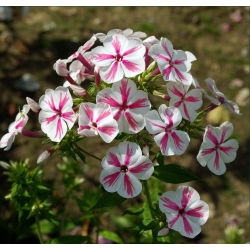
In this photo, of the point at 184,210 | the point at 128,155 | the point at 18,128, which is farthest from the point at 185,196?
the point at 18,128

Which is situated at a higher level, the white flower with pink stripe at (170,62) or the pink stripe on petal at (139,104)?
the white flower with pink stripe at (170,62)

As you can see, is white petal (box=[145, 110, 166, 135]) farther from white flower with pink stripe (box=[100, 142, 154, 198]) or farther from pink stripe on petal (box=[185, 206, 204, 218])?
pink stripe on petal (box=[185, 206, 204, 218])

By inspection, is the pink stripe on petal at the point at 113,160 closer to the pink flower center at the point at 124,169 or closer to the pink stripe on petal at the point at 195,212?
the pink flower center at the point at 124,169

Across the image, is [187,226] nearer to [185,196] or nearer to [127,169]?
[185,196]

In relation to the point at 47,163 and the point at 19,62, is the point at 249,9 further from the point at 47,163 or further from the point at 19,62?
the point at 47,163

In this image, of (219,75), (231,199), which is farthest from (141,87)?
(219,75)

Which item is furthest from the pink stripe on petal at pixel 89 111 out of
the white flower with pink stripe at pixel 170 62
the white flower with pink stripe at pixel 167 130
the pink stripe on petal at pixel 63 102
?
the white flower with pink stripe at pixel 170 62
